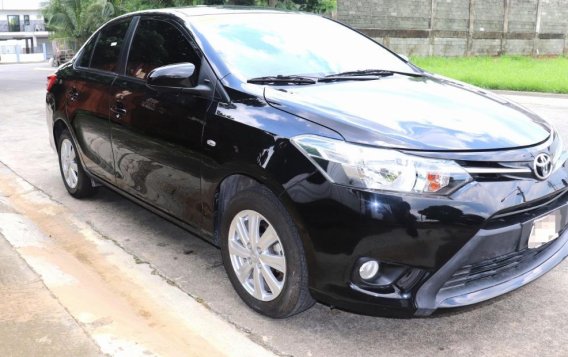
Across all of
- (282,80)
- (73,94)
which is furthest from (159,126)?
(73,94)

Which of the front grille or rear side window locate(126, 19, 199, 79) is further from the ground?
rear side window locate(126, 19, 199, 79)

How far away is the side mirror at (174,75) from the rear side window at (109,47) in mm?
1171

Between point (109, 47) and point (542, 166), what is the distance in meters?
3.47

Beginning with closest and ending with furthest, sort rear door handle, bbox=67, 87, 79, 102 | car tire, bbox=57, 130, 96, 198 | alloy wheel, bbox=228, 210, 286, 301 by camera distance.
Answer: alloy wheel, bbox=228, 210, 286, 301, rear door handle, bbox=67, 87, 79, 102, car tire, bbox=57, 130, 96, 198

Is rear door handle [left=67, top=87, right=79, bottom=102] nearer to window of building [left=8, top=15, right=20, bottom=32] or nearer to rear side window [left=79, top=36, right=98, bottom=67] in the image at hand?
rear side window [left=79, top=36, right=98, bottom=67]

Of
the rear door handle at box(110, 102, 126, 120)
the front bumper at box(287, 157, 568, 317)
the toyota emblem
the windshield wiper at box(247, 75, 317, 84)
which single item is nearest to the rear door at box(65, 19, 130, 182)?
the rear door handle at box(110, 102, 126, 120)

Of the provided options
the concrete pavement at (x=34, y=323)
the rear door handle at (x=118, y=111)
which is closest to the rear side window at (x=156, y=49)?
the rear door handle at (x=118, y=111)

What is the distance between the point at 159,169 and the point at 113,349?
1310 mm

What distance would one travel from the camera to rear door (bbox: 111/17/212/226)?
348cm

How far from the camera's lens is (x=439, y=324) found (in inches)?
123

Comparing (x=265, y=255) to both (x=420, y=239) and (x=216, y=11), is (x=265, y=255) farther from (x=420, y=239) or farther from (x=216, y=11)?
(x=216, y=11)

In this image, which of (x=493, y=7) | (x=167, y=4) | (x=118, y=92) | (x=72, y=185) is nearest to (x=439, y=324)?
(x=118, y=92)

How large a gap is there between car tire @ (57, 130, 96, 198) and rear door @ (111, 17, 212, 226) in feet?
3.27

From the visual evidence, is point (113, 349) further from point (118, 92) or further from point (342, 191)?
point (118, 92)
